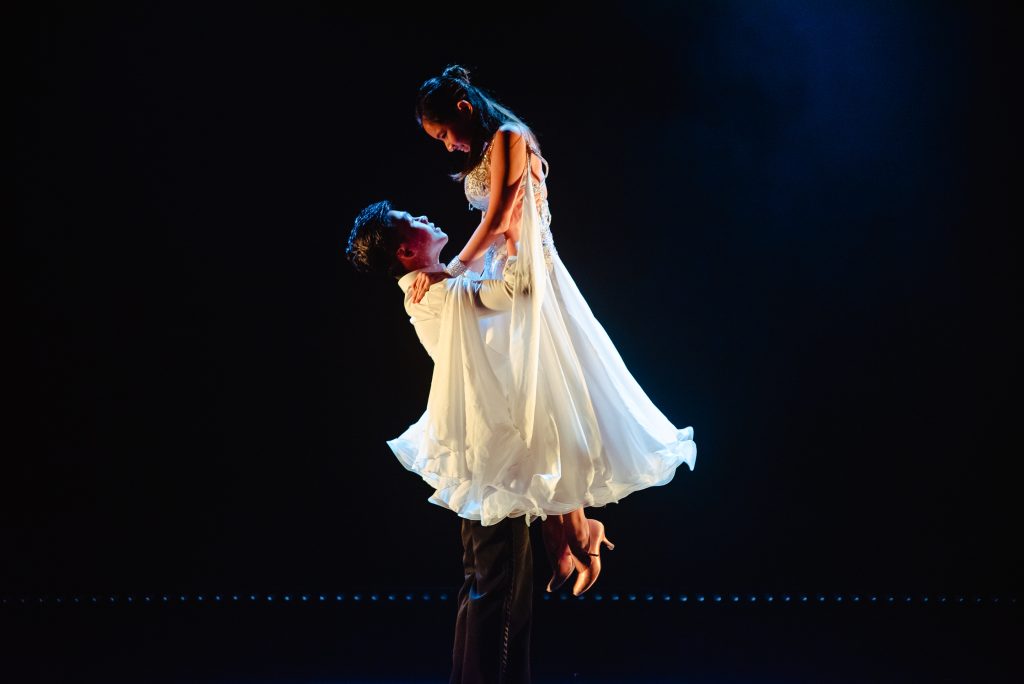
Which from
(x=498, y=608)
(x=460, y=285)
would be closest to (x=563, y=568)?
(x=498, y=608)

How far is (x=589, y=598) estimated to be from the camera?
2891mm

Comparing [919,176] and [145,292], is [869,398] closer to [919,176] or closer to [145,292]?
[919,176]

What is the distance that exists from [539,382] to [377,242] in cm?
49

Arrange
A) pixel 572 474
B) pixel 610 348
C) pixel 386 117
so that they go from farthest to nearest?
1. pixel 386 117
2. pixel 610 348
3. pixel 572 474

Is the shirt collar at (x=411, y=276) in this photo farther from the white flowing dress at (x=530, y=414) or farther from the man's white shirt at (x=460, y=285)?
the white flowing dress at (x=530, y=414)

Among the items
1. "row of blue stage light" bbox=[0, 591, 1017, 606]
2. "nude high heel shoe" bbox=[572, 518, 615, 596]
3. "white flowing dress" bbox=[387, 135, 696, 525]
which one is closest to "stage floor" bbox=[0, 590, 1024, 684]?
"row of blue stage light" bbox=[0, 591, 1017, 606]

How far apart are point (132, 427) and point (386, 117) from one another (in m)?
1.30

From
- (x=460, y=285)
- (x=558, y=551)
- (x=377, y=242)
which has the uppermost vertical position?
(x=377, y=242)

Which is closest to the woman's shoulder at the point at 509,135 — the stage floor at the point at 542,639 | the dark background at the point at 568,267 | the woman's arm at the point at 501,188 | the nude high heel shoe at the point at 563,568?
the woman's arm at the point at 501,188

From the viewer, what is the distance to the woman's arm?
6.35ft

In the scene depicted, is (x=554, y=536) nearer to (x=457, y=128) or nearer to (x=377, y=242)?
(x=377, y=242)

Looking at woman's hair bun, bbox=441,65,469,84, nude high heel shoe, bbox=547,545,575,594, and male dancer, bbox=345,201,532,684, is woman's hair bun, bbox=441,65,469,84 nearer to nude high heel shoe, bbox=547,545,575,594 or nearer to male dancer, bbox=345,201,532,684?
male dancer, bbox=345,201,532,684

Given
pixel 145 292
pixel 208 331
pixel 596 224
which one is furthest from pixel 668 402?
pixel 145 292

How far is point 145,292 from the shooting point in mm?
2871
